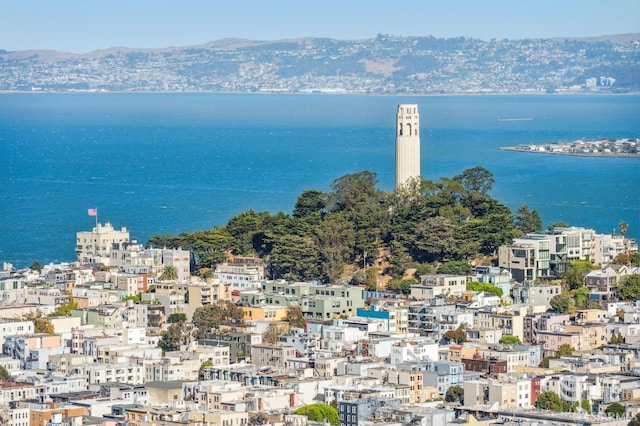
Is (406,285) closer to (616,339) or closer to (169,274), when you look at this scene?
(169,274)

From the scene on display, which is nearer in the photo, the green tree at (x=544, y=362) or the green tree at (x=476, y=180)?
the green tree at (x=544, y=362)

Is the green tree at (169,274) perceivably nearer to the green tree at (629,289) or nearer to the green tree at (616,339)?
the green tree at (629,289)

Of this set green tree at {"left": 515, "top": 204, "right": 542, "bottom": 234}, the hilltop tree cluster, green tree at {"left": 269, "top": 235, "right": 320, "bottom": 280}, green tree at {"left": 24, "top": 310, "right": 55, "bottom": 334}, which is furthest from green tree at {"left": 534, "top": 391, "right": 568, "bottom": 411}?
green tree at {"left": 515, "top": 204, "right": 542, "bottom": 234}

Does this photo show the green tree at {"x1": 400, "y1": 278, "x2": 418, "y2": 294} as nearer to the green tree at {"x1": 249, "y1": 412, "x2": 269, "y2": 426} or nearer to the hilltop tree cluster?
the hilltop tree cluster

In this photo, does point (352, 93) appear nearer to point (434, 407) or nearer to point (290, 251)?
point (290, 251)

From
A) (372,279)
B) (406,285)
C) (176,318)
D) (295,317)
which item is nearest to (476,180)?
(372,279)

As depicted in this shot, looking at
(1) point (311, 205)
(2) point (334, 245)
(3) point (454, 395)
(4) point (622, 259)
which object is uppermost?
(1) point (311, 205)

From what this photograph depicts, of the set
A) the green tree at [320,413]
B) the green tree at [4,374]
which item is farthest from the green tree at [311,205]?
the green tree at [320,413]
